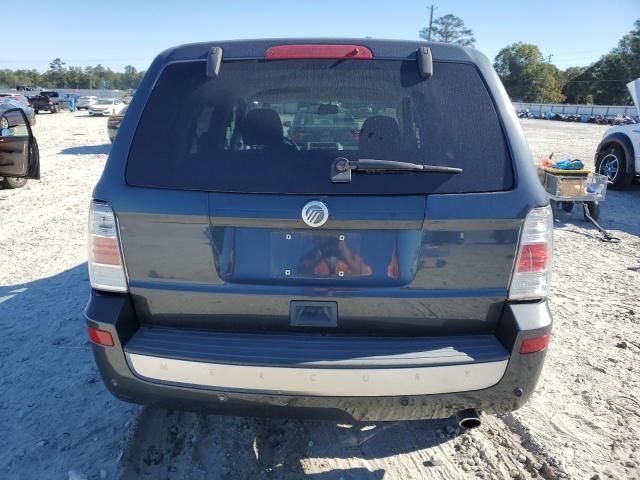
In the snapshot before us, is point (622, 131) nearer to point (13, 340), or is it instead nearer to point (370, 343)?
point (370, 343)

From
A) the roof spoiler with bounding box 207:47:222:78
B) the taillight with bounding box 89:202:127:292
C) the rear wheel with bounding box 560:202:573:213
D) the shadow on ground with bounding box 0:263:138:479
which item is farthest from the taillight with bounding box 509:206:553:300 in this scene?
the rear wheel with bounding box 560:202:573:213

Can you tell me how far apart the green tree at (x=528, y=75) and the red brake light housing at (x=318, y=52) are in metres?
110

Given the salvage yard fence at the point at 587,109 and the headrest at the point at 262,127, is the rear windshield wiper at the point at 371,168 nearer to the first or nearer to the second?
the headrest at the point at 262,127

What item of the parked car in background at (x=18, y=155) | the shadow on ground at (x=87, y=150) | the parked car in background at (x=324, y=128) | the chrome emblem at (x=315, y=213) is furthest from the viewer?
the shadow on ground at (x=87, y=150)

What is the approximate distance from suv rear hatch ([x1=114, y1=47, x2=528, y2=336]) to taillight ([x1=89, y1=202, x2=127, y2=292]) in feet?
0.15

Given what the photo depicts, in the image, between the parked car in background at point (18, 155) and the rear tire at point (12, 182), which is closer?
the parked car in background at point (18, 155)

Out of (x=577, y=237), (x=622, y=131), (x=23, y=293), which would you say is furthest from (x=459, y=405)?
(x=622, y=131)

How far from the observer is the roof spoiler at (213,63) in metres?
2.16

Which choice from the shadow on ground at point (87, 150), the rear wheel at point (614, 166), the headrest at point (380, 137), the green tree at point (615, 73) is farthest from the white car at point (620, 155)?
the green tree at point (615, 73)

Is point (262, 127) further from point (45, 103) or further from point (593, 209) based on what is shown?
point (45, 103)

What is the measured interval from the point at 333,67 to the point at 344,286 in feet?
3.21

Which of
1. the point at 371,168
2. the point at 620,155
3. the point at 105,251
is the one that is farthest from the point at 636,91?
the point at 105,251

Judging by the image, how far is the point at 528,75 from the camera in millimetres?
104375

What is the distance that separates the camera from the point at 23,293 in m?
4.61
